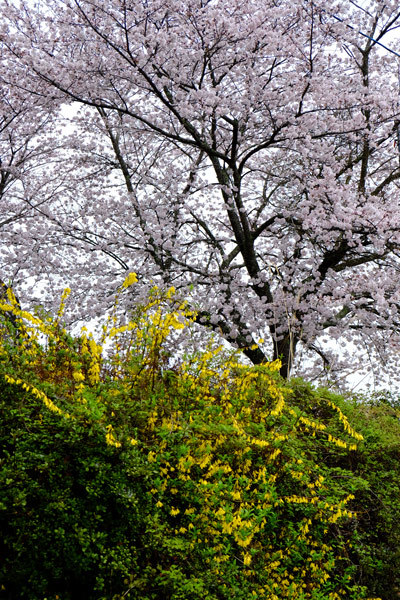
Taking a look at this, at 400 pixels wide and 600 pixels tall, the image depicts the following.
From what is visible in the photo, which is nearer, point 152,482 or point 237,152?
point 152,482

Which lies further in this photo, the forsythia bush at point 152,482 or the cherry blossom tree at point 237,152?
the cherry blossom tree at point 237,152

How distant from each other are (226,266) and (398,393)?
405 cm

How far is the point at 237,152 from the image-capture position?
9.36 m

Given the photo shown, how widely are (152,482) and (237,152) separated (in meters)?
7.30

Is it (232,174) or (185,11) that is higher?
(185,11)

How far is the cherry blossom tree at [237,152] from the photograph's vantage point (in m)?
8.38

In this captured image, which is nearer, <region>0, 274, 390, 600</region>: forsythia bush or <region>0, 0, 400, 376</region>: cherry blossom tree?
<region>0, 274, 390, 600</region>: forsythia bush

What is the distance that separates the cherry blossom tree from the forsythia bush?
10.9ft

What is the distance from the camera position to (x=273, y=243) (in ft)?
37.7

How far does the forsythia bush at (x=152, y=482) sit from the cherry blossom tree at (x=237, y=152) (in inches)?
131

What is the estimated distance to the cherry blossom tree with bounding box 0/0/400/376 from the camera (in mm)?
8383

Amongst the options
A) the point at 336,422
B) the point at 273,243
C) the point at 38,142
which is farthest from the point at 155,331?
the point at 38,142

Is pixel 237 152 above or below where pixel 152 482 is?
above

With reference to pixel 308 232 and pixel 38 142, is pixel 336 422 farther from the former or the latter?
pixel 38 142
